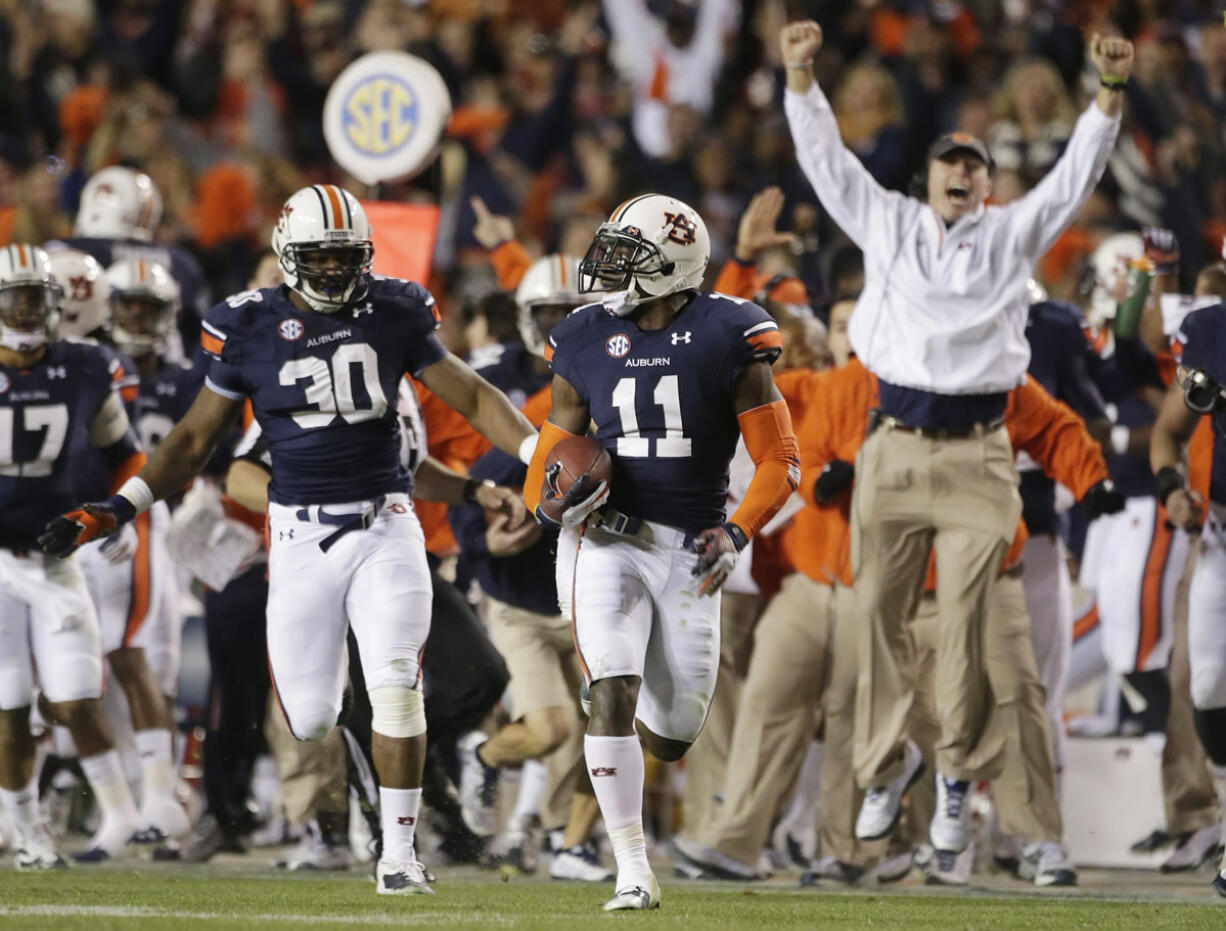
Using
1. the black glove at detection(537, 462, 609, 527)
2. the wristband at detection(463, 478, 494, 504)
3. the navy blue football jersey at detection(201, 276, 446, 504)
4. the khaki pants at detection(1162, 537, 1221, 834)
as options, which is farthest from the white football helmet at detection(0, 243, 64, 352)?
the khaki pants at detection(1162, 537, 1221, 834)

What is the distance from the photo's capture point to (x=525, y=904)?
238 inches

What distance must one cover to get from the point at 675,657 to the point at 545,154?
7.78m

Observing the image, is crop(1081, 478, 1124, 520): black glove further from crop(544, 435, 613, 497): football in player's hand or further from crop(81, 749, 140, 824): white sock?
crop(81, 749, 140, 824): white sock

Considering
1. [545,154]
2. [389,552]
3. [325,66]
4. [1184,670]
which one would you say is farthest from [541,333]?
[325,66]

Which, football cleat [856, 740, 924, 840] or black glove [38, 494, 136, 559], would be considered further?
football cleat [856, 740, 924, 840]

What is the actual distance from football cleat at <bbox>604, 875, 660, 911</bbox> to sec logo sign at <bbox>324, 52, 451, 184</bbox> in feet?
12.9

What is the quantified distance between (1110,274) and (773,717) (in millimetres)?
2659

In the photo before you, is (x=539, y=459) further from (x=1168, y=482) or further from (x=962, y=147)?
(x=1168, y=482)

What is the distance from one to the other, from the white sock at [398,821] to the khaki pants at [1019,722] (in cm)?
205

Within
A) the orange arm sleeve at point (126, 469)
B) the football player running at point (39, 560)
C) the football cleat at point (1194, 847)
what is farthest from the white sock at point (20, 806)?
the football cleat at point (1194, 847)

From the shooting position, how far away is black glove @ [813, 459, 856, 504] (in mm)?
7367

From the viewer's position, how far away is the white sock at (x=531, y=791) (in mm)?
7953

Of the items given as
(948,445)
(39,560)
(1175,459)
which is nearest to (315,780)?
(39,560)

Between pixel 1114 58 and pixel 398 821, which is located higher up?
pixel 1114 58
